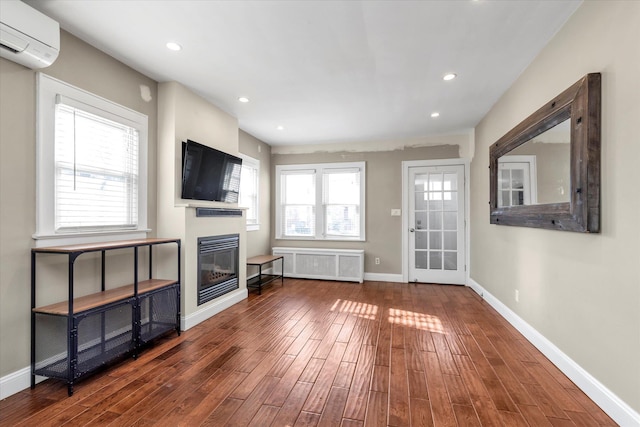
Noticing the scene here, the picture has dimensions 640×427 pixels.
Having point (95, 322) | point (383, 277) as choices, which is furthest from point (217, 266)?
point (383, 277)

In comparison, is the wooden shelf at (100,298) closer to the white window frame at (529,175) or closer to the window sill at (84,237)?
the window sill at (84,237)

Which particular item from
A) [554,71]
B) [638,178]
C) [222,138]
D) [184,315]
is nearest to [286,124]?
[222,138]

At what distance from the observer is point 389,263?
5516 mm

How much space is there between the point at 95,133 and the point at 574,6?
3.84 m

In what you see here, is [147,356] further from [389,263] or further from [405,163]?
[405,163]

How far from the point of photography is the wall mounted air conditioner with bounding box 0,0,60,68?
1833 millimetres

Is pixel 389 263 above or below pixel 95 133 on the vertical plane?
below

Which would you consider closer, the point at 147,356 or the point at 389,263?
the point at 147,356

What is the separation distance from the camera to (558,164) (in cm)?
231

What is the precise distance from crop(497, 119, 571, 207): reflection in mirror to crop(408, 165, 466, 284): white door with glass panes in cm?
167

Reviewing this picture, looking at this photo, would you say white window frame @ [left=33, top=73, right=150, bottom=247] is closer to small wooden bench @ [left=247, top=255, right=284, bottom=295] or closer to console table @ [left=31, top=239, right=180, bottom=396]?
console table @ [left=31, top=239, right=180, bottom=396]

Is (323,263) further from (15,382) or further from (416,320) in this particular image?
(15,382)

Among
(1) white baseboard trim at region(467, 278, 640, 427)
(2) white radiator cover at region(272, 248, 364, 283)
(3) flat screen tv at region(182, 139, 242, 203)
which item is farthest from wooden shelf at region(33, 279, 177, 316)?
(1) white baseboard trim at region(467, 278, 640, 427)

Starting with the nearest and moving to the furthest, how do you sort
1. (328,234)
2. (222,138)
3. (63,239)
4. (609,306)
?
(609,306)
(63,239)
(222,138)
(328,234)
